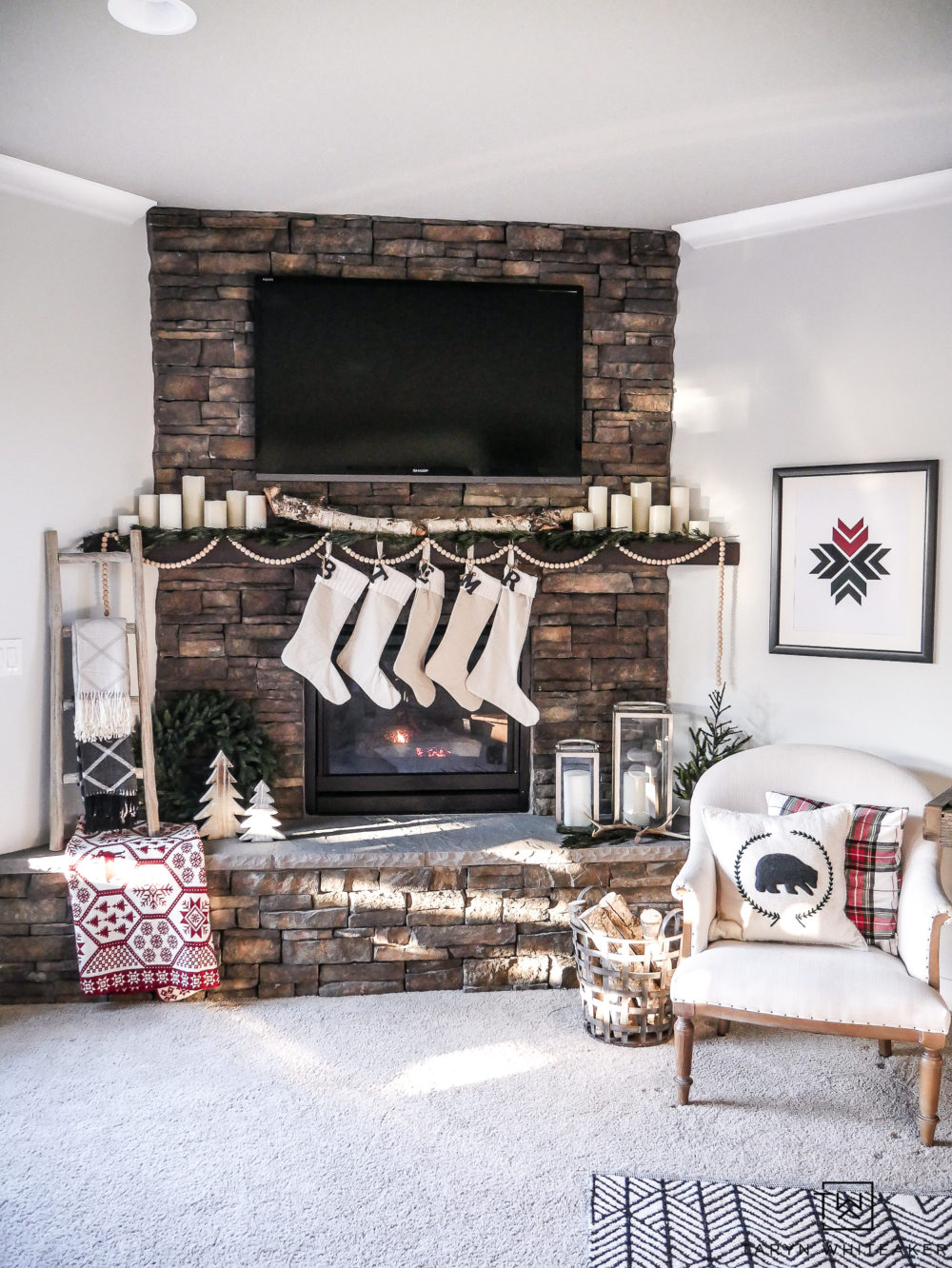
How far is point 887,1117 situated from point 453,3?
2.74 metres

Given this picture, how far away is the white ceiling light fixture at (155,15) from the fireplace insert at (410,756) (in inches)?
76.2

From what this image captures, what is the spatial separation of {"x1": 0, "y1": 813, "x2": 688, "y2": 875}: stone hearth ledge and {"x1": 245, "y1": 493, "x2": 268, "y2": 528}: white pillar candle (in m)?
1.03

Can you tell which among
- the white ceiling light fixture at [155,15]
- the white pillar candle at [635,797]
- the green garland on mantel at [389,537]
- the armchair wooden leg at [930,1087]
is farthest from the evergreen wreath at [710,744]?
the white ceiling light fixture at [155,15]

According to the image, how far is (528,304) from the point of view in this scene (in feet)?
11.4

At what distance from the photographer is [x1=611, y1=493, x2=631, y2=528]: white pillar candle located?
3486 millimetres

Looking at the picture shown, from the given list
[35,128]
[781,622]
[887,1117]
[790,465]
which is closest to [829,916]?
[887,1117]

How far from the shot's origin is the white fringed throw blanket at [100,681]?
3.10m

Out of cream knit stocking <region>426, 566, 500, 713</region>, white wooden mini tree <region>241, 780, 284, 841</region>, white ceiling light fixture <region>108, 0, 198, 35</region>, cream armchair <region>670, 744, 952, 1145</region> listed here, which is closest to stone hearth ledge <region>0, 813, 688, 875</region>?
white wooden mini tree <region>241, 780, 284, 841</region>

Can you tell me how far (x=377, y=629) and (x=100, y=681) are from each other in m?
0.88

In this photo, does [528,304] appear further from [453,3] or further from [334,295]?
[453,3]

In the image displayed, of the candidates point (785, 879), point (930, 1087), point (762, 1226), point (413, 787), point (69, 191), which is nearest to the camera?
point (762, 1226)

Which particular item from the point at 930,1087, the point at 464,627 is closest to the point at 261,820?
the point at 464,627

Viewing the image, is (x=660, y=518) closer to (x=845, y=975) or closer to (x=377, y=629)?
(x=377, y=629)

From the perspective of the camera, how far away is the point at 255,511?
11.1 feet
